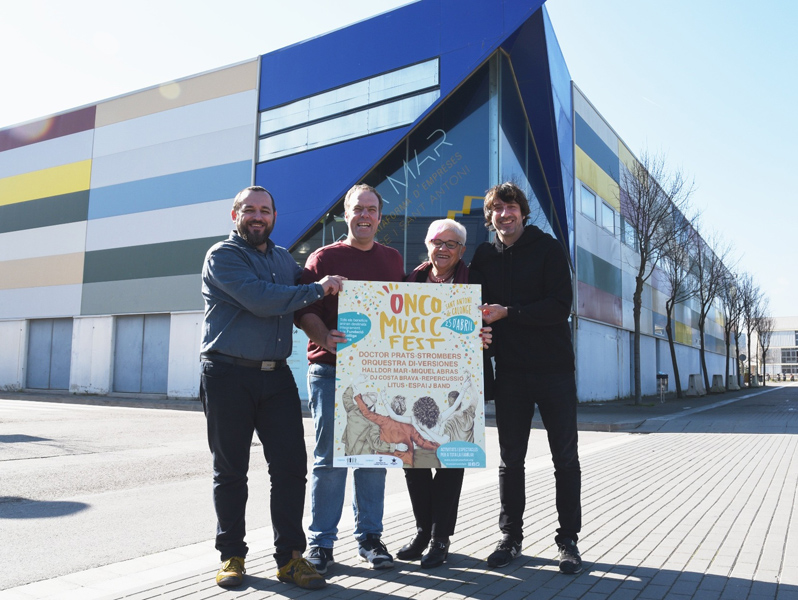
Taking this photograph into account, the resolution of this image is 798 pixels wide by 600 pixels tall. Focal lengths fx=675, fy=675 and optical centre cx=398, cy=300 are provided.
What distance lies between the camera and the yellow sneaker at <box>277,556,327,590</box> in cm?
353

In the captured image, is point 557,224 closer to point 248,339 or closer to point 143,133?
point 143,133

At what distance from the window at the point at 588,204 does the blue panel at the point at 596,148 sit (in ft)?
5.14

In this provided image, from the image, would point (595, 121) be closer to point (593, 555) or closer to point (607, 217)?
point (607, 217)

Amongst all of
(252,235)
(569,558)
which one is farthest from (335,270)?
(569,558)

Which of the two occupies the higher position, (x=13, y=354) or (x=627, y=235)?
(x=627, y=235)

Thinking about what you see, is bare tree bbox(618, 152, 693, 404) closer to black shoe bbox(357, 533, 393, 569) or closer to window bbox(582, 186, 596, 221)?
window bbox(582, 186, 596, 221)

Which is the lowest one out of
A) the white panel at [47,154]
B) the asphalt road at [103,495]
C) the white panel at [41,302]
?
the asphalt road at [103,495]

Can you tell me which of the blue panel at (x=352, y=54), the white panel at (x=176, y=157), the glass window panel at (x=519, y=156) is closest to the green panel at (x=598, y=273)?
the glass window panel at (x=519, y=156)

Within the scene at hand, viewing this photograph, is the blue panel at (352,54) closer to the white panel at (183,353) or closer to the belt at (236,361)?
the white panel at (183,353)

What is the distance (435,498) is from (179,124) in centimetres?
2394

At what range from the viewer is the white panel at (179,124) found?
23672 mm

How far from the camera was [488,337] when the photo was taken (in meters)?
3.89

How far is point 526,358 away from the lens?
162 inches

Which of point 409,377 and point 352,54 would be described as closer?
point 409,377
